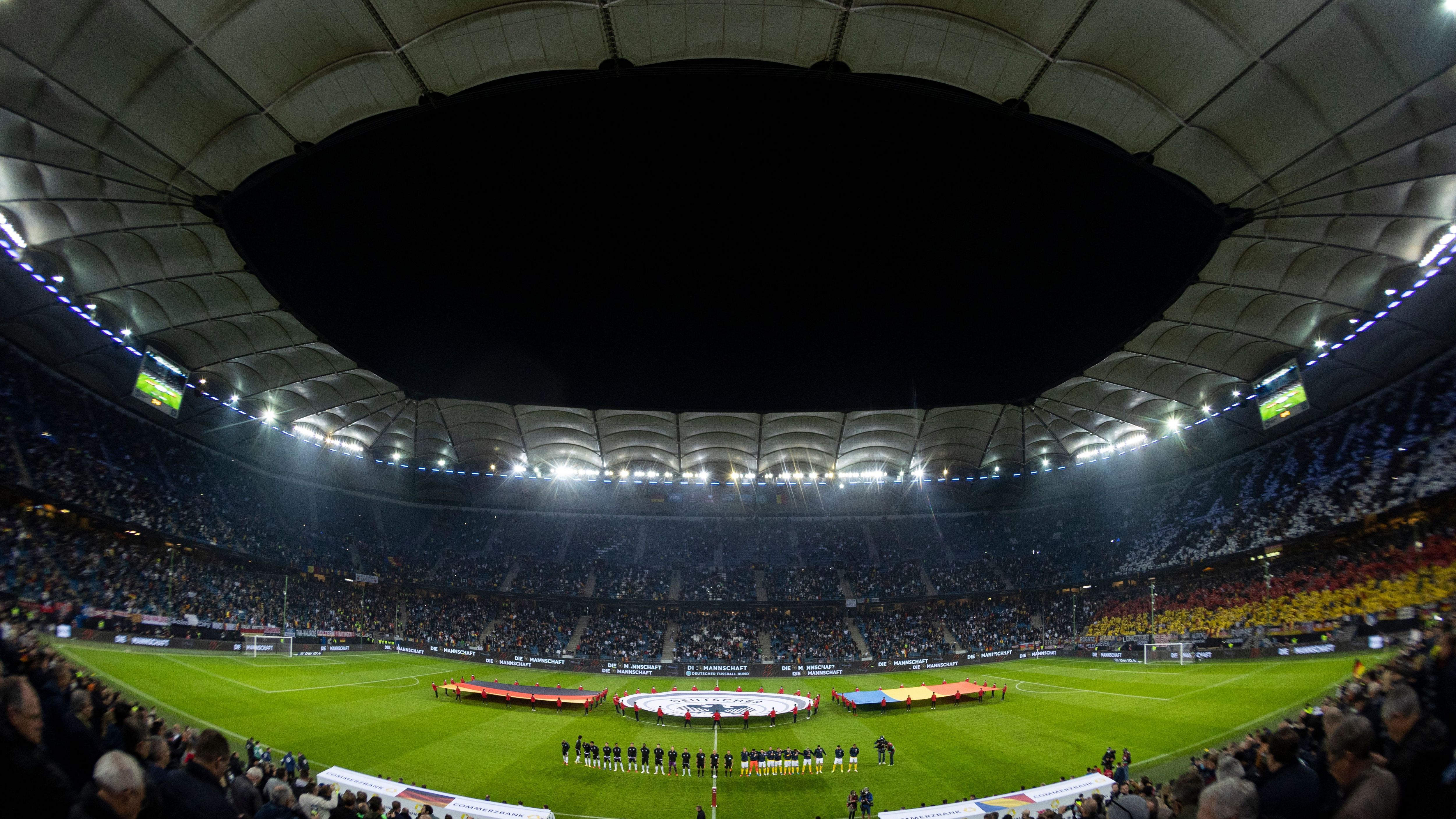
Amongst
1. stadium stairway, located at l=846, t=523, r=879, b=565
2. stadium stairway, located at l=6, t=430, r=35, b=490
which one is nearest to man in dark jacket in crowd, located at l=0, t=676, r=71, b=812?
stadium stairway, located at l=6, t=430, r=35, b=490

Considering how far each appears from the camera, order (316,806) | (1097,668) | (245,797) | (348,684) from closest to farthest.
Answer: (245,797) < (316,806) < (348,684) < (1097,668)

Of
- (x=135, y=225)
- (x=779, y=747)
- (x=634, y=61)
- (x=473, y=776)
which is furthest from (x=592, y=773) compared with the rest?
(x=135, y=225)

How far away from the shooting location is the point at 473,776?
2220 centimetres

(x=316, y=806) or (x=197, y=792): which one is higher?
(x=197, y=792)

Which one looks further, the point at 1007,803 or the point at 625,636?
the point at 625,636

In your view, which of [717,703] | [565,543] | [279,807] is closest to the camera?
[279,807]

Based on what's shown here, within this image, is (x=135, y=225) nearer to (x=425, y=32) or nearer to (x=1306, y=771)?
(x=425, y=32)

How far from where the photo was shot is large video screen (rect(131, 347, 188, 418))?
139 ft

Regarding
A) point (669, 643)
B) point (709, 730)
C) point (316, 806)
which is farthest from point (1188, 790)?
point (669, 643)

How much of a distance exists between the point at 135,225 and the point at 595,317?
2178cm

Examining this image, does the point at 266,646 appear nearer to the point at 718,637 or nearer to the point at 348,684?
the point at 348,684

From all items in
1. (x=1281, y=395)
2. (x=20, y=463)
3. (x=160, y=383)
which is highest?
(x=1281, y=395)

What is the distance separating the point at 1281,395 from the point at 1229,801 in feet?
168

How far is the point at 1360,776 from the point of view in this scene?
4.11 metres
